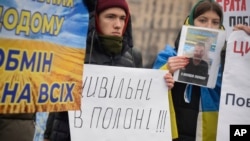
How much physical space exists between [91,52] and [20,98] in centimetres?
59

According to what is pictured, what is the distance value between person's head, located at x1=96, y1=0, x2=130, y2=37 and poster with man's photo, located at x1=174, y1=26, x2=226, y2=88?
1.31 ft

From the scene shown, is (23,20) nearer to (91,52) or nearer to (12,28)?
(12,28)

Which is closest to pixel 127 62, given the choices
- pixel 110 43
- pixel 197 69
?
pixel 110 43

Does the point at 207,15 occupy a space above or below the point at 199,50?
above

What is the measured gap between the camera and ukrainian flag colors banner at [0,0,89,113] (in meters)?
2.55

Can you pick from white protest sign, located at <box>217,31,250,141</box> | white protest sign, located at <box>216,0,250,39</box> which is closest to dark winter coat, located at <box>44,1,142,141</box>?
white protest sign, located at <box>217,31,250,141</box>

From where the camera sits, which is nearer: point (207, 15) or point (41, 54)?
point (41, 54)

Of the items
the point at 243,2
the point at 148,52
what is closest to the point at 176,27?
the point at 148,52

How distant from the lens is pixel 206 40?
3.38 meters

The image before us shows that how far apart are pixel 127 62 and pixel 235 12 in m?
1.01

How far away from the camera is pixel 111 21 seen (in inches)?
123

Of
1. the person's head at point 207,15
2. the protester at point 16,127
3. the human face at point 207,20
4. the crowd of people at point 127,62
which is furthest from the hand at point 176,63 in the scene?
the protester at point 16,127

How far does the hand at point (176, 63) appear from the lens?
130 inches

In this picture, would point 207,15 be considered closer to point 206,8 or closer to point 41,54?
point 206,8
